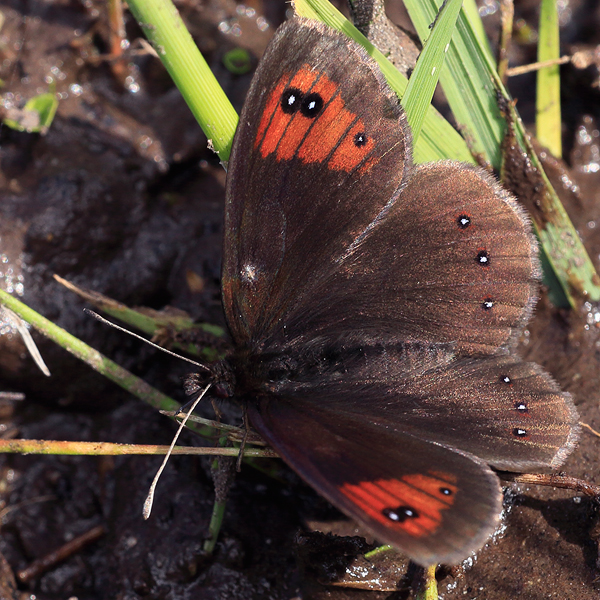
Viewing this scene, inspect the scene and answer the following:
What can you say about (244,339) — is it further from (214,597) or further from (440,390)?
(214,597)

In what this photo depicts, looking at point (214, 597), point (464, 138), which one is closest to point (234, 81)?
point (464, 138)

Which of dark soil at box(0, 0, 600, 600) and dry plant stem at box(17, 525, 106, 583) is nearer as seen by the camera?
dark soil at box(0, 0, 600, 600)

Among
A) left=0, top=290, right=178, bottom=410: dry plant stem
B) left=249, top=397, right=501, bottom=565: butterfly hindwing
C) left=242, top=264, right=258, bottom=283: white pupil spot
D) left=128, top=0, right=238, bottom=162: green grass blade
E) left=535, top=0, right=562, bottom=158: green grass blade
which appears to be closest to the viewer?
left=249, top=397, right=501, bottom=565: butterfly hindwing

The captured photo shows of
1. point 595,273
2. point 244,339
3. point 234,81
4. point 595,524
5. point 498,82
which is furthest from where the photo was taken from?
point 234,81

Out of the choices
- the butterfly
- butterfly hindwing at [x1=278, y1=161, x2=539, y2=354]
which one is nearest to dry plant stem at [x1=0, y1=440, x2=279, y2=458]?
the butterfly

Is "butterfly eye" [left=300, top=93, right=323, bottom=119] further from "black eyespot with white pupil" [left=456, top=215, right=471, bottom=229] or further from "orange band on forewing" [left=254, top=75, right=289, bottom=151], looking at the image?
"black eyespot with white pupil" [left=456, top=215, right=471, bottom=229]
